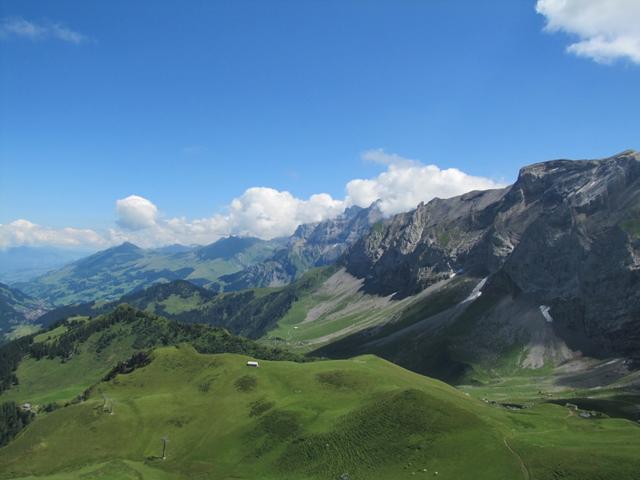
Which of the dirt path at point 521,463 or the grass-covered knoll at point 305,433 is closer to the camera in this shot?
the dirt path at point 521,463

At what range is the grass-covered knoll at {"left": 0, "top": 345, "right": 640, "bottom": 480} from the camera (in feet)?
289

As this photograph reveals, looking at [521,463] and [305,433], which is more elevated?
[521,463]

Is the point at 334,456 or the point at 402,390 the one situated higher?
the point at 402,390

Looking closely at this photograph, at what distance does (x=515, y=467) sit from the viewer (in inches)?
3206

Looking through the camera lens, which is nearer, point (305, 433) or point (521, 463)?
point (521, 463)

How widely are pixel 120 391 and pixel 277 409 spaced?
225ft

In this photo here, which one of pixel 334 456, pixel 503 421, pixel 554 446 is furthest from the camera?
pixel 503 421

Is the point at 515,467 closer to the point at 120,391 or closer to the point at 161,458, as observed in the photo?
the point at 161,458

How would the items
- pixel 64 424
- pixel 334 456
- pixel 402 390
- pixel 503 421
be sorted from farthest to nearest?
1. pixel 64 424
2. pixel 402 390
3. pixel 503 421
4. pixel 334 456

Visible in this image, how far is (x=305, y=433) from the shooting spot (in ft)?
379

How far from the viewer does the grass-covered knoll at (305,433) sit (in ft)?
289

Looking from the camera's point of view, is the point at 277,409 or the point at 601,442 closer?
the point at 601,442

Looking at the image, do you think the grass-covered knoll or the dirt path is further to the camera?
the grass-covered knoll

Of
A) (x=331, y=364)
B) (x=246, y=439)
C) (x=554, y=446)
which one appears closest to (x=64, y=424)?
(x=246, y=439)
